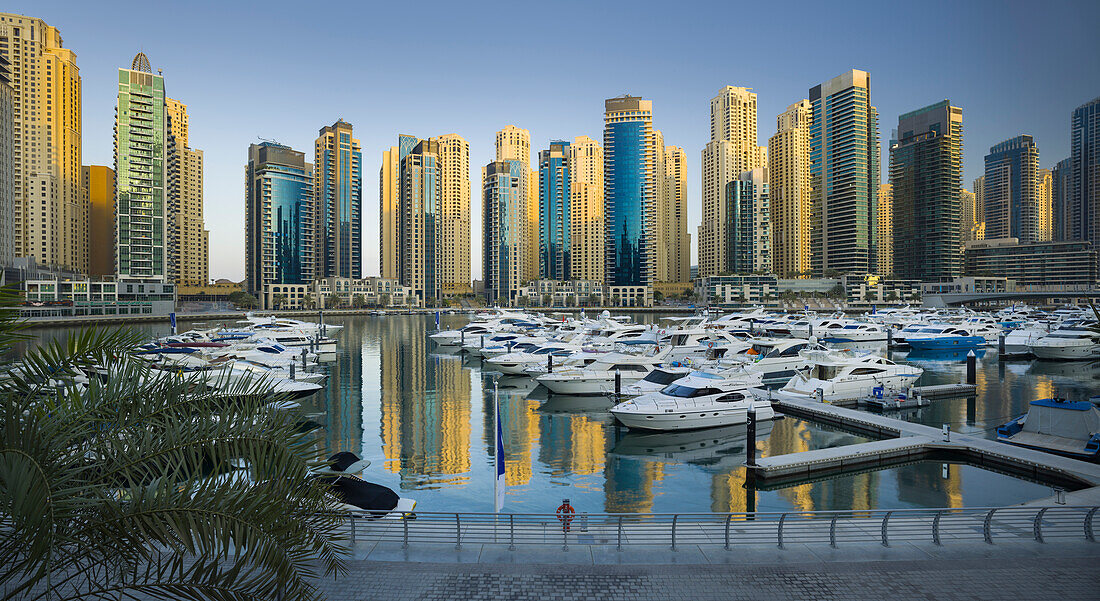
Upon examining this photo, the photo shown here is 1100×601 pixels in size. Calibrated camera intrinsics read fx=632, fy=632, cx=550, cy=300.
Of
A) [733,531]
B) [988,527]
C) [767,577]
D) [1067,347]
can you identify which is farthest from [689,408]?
[1067,347]

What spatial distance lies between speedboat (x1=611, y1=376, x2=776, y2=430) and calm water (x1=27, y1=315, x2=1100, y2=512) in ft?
1.96

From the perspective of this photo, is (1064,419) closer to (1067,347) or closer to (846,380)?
(846,380)

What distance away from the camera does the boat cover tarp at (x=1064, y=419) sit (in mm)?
24891

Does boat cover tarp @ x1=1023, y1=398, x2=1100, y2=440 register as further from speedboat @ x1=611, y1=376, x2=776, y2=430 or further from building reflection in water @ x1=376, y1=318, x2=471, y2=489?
building reflection in water @ x1=376, y1=318, x2=471, y2=489

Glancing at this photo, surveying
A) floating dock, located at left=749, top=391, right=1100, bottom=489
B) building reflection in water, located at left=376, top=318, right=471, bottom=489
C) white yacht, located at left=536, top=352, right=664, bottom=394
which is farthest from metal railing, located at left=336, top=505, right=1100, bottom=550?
white yacht, located at left=536, top=352, right=664, bottom=394

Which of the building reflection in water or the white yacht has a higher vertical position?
the white yacht

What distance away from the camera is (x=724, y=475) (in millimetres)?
24609

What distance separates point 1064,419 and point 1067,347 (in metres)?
43.9

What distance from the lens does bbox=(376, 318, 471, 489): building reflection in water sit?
25562 mm

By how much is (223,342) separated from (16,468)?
219ft

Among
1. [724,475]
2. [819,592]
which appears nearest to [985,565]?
[819,592]

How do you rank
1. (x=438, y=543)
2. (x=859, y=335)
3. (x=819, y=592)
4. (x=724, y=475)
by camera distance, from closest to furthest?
(x=819, y=592), (x=438, y=543), (x=724, y=475), (x=859, y=335)

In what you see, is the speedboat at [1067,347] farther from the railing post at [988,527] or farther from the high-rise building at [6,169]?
the high-rise building at [6,169]

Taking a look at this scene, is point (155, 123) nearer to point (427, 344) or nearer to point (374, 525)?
point (427, 344)
